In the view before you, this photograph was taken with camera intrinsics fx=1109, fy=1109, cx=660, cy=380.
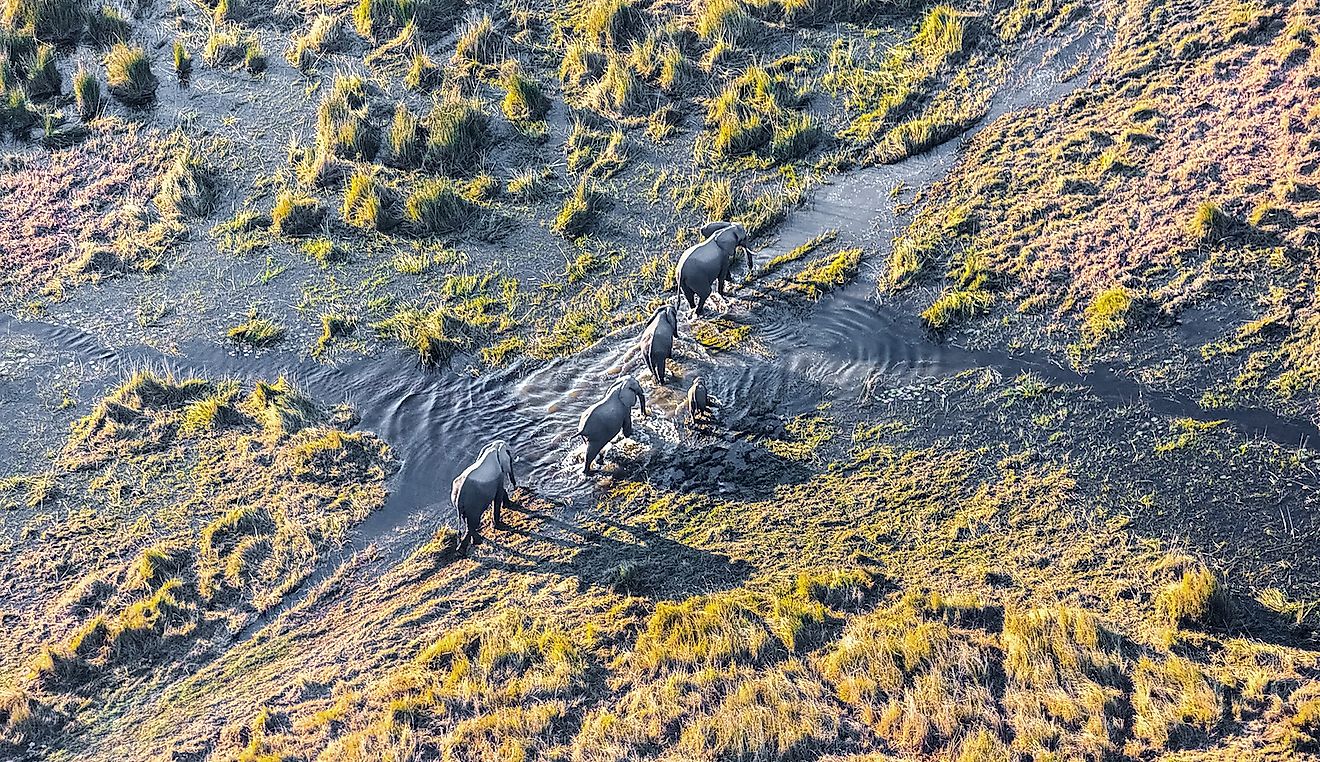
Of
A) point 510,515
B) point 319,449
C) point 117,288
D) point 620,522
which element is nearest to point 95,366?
point 117,288

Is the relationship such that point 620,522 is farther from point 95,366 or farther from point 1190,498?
point 95,366

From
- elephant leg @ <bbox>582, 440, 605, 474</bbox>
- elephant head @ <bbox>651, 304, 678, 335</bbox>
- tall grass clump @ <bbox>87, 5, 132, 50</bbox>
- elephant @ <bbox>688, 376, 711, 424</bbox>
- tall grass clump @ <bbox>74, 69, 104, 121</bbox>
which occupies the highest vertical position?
tall grass clump @ <bbox>87, 5, 132, 50</bbox>

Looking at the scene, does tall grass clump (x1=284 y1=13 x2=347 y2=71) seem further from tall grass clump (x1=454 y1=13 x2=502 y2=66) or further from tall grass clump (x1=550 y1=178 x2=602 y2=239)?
tall grass clump (x1=550 y1=178 x2=602 y2=239)

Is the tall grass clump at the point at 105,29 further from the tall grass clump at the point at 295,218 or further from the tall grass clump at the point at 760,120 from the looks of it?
the tall grass clump at the point at 760,120

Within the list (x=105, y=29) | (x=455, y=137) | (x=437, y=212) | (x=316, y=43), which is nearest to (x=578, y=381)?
(x=437, y=212)

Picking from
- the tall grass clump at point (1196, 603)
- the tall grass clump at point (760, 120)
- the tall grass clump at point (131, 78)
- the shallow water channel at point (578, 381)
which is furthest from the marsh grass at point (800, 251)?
the tall grass clump at point (131, 78)

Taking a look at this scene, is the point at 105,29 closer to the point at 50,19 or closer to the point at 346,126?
the point at 50,19

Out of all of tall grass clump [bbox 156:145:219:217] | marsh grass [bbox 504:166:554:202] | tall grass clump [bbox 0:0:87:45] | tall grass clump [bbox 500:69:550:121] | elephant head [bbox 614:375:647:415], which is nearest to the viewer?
elephant head [bbox 614:375:647:415]

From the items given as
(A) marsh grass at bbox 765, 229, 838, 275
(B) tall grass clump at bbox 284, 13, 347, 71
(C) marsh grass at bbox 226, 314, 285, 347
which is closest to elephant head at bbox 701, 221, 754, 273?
(A) marsh grass at bbox 765, 229, 838, 275
